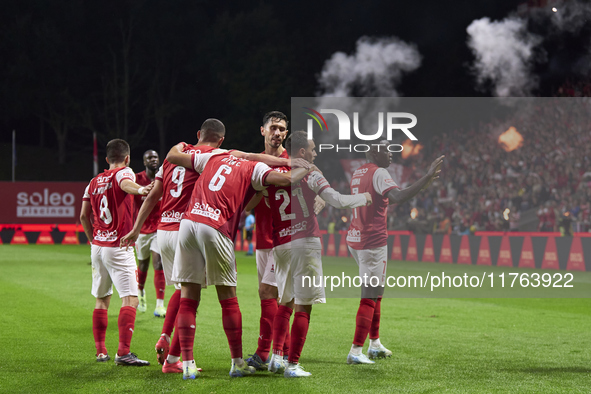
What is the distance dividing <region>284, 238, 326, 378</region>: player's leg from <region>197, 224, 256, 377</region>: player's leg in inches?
20.8

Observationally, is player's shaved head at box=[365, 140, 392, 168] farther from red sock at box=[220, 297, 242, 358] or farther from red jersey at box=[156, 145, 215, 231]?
red sock at box=[220, 297, 242, 358]

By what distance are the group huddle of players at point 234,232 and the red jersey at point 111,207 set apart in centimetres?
1

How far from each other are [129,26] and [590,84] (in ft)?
113

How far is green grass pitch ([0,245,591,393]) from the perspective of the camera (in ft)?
20.8

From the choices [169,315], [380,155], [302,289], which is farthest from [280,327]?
[380,155]

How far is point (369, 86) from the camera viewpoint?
33781mm

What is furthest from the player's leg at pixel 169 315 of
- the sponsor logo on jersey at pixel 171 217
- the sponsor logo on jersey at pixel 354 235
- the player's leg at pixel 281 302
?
the sponsor logo on jersey at pixel 354 235

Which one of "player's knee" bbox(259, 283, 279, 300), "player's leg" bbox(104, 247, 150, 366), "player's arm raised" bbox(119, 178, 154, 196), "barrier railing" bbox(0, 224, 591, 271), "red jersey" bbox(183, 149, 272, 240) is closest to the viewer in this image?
"red jersey" bbox(183, 149, 272, 240)

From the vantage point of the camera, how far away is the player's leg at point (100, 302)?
297 inches

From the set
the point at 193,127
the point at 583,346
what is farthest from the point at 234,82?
Answer: the point at 583,346

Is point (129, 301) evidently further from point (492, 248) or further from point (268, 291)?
point (492, 248)

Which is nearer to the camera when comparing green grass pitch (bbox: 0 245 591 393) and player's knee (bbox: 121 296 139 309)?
green grass pitch (bbox: 0 245 591 393)

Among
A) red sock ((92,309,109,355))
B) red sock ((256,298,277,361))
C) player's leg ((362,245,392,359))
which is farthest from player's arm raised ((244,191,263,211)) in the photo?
red sock ((92,309,109,355))

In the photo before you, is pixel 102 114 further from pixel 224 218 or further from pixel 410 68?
pixel 224 218
